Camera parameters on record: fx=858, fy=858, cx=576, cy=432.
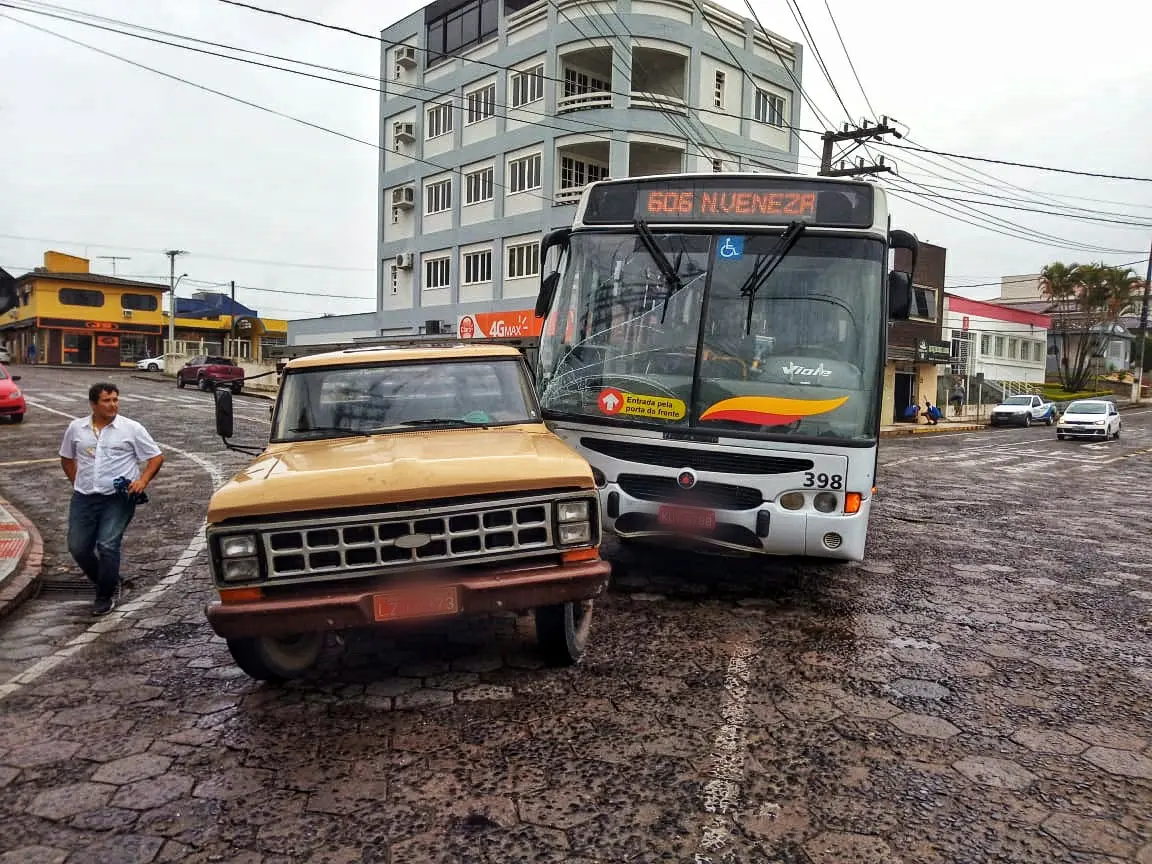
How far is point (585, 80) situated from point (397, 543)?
32.6 metres

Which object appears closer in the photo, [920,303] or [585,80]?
[920,303]

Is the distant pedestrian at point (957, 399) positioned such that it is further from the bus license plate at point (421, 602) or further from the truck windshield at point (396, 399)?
the bus license plate at point (421, 602)

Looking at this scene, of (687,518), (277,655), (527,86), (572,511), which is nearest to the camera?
(572,511)

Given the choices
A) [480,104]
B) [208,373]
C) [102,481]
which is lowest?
[208,373]

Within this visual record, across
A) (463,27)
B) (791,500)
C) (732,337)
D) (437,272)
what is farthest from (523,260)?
(791,500)

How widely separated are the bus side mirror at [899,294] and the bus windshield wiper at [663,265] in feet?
5.61

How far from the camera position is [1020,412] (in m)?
40.4

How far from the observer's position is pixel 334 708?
179 inches

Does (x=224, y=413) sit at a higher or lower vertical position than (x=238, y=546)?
higher

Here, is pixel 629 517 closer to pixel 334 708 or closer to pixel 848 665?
pixel 848 665

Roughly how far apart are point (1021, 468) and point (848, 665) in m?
16.6

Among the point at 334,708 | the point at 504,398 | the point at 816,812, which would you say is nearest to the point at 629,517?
the point at 504,398

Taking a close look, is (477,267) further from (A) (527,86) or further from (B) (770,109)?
(B) (770,109)

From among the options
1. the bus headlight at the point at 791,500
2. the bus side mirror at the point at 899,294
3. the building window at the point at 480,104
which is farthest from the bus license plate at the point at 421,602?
the building window at the point at 480,104
